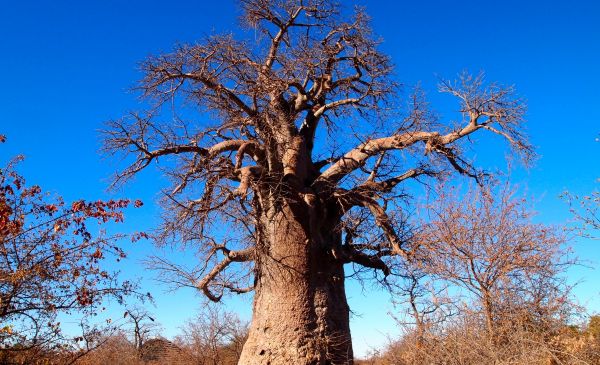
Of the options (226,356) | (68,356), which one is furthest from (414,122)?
(226,356)

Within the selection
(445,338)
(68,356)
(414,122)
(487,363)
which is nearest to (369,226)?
(414,122)

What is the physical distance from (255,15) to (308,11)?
78 cm

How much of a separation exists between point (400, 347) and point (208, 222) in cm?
281

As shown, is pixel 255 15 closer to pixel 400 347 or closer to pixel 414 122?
pixel 414 122

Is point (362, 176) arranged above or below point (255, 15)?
below

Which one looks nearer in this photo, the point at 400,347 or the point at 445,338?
the point at 445,338

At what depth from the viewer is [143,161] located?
6859 mm

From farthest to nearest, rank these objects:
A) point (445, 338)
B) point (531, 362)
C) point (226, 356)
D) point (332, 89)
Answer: point (226, 356)
point (332, 89)
point (445, 338)
point (531, 362)

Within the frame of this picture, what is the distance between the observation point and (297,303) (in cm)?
649

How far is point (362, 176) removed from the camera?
281 inches

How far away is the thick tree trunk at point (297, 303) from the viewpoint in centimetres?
638

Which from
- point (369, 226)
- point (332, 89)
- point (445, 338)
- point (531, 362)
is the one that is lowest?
point (531, 362)

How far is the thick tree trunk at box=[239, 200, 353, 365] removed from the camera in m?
6.38

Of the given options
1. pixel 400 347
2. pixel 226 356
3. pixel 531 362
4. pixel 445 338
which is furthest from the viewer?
pixel 226 356
